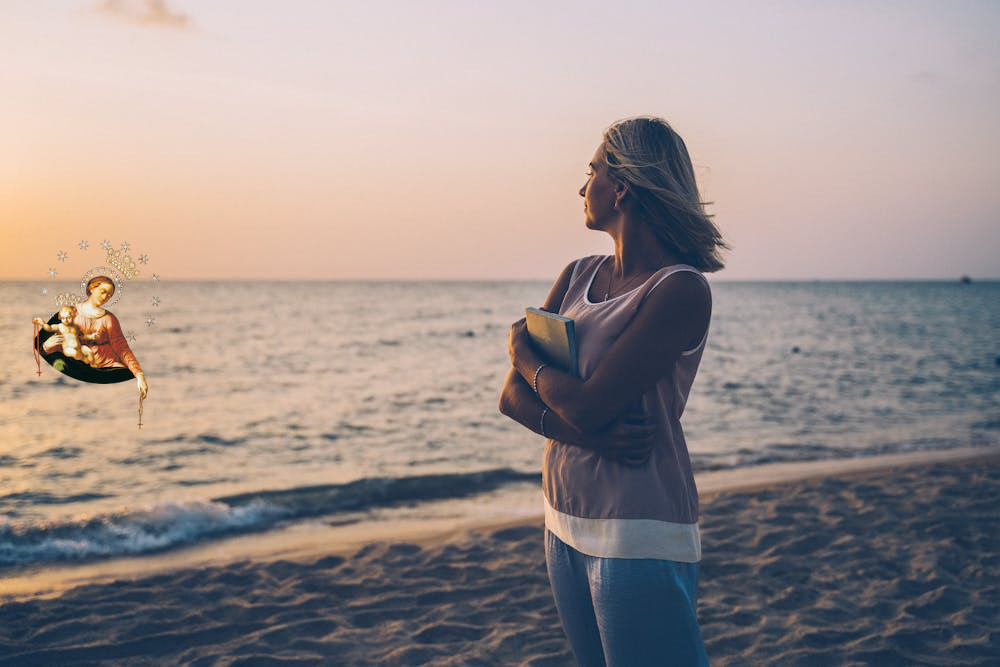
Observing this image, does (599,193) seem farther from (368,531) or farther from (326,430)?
(326,430)

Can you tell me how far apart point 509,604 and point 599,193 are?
3.86 m

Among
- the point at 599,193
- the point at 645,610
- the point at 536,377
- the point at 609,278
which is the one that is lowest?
the point at 645,610

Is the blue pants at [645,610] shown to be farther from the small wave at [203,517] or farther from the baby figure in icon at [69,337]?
the small wave at [203,517]

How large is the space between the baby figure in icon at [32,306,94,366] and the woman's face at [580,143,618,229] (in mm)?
1166

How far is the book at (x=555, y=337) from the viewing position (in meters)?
1.78

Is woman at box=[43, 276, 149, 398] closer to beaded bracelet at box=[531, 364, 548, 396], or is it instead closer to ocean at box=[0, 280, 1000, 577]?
ocean at box=[0, 280, 1000, 577]

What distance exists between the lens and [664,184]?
1694mm

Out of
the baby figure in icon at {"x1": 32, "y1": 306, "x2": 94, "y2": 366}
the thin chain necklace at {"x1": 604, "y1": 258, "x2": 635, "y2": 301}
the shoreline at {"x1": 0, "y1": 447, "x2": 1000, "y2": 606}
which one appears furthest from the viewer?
the shoreline at {"x1": 0, "y1": 447, "x2": 1000, "y2": 606}

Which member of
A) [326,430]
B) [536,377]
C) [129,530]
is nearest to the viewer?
[536,377]

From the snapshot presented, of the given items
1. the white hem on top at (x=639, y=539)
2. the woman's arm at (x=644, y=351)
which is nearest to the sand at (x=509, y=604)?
the white hem on top at (x=639, y=539)

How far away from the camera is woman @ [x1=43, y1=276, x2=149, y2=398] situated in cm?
143

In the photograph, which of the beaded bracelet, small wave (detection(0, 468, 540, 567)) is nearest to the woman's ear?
the beaded bracelet

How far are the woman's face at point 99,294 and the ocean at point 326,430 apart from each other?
0.37 metres

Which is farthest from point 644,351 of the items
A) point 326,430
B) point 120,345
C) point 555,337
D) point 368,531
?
point 326,430
